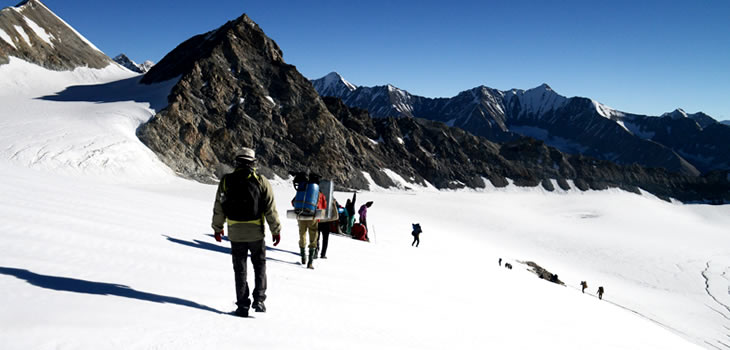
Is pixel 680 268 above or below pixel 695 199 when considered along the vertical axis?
below

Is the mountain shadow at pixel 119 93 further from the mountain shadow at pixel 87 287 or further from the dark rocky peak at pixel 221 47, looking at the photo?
the mountain shadow at pixel 87 287

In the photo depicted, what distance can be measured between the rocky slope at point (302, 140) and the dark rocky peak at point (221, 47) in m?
0.27

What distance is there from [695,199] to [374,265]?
15298cm

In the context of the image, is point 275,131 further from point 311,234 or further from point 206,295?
point 206,295

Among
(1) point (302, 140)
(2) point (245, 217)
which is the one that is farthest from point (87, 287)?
(1) point (302, 140)

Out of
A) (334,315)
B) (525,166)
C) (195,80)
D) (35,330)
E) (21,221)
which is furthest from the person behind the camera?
(525,166)

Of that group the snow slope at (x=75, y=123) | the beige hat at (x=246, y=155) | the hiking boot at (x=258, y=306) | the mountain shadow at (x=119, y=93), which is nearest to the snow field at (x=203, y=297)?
the hiking boot at (x=258, y=306)

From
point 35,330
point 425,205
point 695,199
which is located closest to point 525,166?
point 695,199

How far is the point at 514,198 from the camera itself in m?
88.8

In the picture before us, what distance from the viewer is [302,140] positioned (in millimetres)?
73188

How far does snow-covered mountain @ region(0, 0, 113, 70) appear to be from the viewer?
68.6m

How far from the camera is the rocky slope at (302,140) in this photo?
197 feet

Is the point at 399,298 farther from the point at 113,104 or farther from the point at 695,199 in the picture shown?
the point at 695,199

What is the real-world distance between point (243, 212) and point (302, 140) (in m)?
69.8
